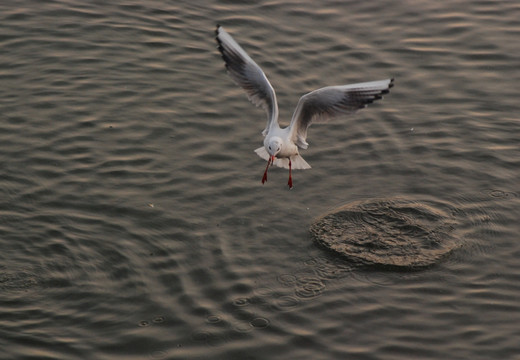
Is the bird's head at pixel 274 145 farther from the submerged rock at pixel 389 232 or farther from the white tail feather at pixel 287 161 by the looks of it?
the submerged rock at pixel 389 232

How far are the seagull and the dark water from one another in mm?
887

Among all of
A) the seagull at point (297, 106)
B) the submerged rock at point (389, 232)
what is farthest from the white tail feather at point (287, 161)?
the submerged rock at point (389, 232)

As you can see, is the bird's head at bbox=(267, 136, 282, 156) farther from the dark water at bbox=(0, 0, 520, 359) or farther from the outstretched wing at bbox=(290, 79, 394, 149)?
the dark water at bbox=(0, 0, 520, 359)

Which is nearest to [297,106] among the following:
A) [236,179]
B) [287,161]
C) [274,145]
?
[274,145]

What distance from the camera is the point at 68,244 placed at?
37.0 feet

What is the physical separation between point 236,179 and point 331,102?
83.4 inches

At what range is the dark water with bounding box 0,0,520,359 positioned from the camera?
33.3 feet

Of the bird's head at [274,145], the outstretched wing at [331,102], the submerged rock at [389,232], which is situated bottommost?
A: the submerged rock at [389,232]

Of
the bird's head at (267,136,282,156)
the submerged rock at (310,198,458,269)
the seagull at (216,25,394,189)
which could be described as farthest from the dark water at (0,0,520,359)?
the bird's head at (267,136,282,156)

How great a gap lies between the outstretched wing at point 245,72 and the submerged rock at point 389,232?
5.44 feet

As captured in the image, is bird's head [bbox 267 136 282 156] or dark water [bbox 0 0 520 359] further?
bird's head [bbox 267 136 282 156]

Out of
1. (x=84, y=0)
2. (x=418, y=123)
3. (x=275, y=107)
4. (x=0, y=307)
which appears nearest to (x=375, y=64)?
(x=418, y=123)

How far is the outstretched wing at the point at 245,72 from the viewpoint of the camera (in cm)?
1219

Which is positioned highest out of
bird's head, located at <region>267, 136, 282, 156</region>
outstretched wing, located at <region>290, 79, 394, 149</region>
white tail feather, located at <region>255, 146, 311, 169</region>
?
outstretched wing, located at <region>290, 79, 394, 149</region>
